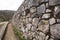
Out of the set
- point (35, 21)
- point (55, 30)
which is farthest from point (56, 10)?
point (35, 21)

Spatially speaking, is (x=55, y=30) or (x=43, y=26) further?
(x=43, y=26)

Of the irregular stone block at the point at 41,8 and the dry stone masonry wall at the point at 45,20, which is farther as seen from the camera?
the irregular stone block at the point at 41,8

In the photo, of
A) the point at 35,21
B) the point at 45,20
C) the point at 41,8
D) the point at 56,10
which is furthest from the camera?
the point at 35,21

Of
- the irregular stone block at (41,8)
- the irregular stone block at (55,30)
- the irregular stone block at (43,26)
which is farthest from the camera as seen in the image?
the irregular stone block at (41,8)

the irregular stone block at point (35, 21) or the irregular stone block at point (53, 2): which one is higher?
the irregular stone block at point (53, 2)

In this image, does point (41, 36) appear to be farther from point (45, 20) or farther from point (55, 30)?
point (55, 30)

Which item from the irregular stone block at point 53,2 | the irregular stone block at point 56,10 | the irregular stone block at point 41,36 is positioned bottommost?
the irregular stone block at point 41,36

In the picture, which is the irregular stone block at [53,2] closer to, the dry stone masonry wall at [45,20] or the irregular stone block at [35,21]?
the dry stone masonry wall at [45,20]

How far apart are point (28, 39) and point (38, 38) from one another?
2.77ft

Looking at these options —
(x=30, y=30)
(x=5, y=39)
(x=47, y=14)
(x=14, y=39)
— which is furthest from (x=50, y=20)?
(x=5, y=39)

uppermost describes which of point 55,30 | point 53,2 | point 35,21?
point 53,2

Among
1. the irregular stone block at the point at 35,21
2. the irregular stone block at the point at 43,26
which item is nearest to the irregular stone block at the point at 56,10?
the irregular stone block at the point at 43,26

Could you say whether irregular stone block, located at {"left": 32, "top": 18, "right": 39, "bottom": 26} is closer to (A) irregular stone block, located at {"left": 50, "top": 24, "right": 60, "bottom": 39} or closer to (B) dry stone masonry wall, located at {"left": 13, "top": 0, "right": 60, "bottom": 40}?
(B) dry stone masonry wall, located at {"left": 13, "top": 0, "right": 60, "bottom": 40}

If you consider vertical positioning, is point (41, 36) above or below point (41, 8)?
below
